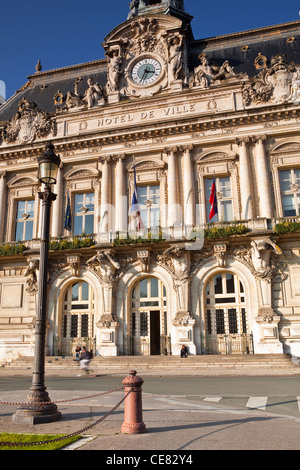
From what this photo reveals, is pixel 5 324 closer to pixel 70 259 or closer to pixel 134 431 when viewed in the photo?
pixel 70 259

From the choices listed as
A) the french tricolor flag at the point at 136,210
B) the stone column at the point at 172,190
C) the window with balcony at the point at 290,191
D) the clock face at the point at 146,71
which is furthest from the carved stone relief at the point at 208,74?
the french tricolor flag at the point at 136,210

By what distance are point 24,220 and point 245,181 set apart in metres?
15.7

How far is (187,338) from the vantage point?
968 inches

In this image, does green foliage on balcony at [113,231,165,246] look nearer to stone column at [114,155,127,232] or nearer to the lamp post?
stone column at [114,155,127,232]

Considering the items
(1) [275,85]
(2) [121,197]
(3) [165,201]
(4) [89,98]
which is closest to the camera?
(1) [275,85]

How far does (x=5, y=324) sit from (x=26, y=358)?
3.95m

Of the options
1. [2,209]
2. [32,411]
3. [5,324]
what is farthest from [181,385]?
[2,209]

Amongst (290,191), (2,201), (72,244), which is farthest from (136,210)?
(2,201)

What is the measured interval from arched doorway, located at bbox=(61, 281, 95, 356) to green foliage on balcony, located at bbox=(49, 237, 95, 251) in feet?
8.44

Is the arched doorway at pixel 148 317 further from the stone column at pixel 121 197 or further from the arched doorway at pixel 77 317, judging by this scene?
the stone column at pixel 121 197

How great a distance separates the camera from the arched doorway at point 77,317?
90.3 ft

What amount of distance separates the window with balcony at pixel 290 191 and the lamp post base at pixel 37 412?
21.0 m

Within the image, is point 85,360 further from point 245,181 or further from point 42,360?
point 245,181

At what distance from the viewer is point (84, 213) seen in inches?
1187
